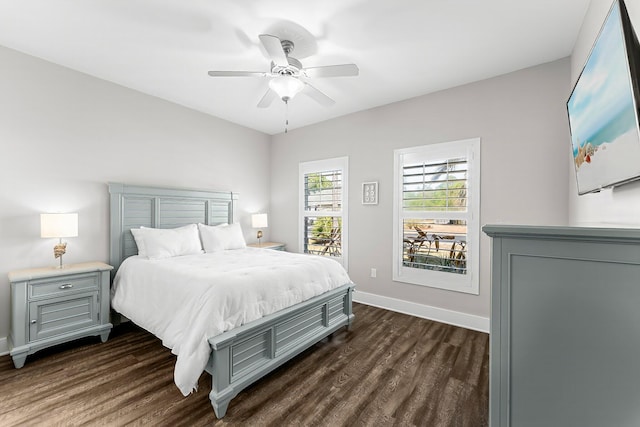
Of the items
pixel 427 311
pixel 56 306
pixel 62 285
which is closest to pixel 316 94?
pixel 427 311

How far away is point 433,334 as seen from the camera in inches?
117

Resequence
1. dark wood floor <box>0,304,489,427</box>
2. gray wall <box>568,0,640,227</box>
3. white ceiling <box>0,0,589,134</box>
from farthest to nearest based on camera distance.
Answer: white ceiling <box>0,0,589,134</box> → dark wood floor <box>0,304,489,427</box> → gray wall <box>568,0,640,227</box>

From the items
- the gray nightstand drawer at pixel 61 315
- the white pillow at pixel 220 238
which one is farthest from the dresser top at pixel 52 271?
the white pillow at pixel 220 238

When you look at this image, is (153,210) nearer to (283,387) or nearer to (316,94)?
(316,94)

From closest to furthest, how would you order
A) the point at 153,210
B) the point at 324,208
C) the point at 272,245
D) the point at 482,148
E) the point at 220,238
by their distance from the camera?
the point at 482,148 < the point at 153,210 < the point at 220,238 < the point at 324,208 < the point at 272,245

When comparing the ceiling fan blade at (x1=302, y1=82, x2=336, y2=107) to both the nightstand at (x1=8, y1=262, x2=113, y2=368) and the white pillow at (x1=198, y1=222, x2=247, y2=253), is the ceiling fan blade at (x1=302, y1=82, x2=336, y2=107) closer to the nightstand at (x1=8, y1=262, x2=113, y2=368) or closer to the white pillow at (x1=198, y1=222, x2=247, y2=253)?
the white pillow at (x1=198, y1=222, x2=247, y2=253)

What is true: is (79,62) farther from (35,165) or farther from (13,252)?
(13,252)

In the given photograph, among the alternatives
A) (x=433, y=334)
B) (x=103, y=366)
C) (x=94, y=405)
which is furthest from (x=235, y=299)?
(x=433, y=334)

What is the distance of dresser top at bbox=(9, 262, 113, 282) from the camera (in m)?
2.32

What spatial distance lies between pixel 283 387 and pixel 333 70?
2.48 m

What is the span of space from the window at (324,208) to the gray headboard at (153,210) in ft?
4.28

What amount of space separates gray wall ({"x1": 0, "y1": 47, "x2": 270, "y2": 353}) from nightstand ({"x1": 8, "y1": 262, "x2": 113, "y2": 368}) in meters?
0.35

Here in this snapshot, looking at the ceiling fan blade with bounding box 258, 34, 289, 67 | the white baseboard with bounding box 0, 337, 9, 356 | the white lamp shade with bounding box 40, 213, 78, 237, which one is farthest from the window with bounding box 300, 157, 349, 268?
the white baseboard with bounding box 0, 337, 9, 356

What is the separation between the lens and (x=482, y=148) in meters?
3.06
